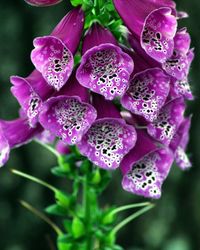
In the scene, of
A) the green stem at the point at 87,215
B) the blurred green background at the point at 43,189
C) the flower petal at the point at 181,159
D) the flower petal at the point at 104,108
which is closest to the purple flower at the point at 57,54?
the flower petal at the point at 104,108

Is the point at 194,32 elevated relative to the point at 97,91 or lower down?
lower down

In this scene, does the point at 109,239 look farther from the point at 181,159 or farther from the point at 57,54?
the point at 57,54

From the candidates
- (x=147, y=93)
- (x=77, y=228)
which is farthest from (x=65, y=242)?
(x=147, y=93)

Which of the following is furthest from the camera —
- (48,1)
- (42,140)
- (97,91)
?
(42,140)

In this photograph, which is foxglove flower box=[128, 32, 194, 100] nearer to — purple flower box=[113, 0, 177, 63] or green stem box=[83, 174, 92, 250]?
purple flower box=[113, 0, 177, 63]

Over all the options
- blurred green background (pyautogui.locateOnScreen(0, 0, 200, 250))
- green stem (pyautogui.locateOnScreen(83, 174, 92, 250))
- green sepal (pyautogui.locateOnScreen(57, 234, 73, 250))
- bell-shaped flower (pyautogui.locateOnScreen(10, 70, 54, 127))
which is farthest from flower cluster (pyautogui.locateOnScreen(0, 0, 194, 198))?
blurred green background (pyautogui.locateOnScreen(0, 0, 200, 250))

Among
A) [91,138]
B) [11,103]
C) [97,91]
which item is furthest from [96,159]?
[11,103]

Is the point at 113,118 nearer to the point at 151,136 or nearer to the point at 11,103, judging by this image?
the point at 151,136
